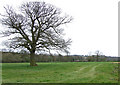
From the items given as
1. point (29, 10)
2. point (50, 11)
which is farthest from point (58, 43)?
point (29, 10)

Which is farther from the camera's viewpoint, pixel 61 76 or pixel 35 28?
pixel 35 28

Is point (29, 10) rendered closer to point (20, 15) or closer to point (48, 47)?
point (20, 15)

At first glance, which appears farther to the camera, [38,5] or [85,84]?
[38,5]

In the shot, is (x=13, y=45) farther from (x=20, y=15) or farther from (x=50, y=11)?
(x=50, y=11)

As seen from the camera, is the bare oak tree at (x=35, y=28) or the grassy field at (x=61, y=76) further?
the bare oak tree at (x=35, y=28)

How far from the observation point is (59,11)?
27953mm

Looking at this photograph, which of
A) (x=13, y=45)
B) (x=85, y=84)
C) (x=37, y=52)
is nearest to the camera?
(x=85, y=84)

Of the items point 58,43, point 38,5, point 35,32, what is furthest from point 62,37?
point 38,5

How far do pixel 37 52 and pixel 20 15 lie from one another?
7145 millimetres

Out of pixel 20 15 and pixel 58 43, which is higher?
pixel 20 15

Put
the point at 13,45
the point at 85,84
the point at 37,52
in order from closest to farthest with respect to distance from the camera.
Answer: the point at 85,84 → the point at 13,45 → the point at 37,52

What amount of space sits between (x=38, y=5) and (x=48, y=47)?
7634mm

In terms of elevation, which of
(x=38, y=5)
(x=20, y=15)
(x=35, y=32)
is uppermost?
(x=38, y=5)

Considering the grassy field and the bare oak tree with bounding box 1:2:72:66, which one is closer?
the grassy field
